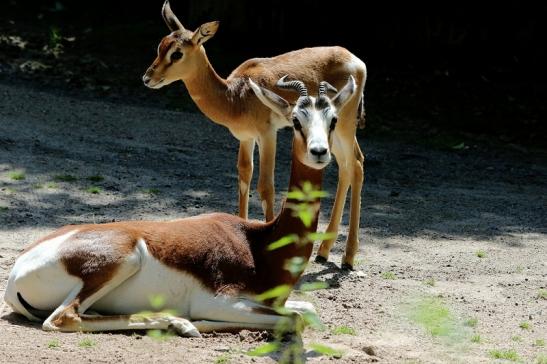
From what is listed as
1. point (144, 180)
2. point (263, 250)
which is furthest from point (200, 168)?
point (263, 250)

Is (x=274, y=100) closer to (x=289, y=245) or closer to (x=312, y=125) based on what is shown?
(x=312, y=125)

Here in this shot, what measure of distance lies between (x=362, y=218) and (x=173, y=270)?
13.5ft

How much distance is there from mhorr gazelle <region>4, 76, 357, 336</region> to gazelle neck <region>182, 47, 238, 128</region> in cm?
237

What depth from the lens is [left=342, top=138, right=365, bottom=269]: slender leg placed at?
8594 millimetres

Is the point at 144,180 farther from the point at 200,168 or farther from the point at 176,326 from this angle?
the point at 176,326

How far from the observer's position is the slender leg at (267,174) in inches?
346

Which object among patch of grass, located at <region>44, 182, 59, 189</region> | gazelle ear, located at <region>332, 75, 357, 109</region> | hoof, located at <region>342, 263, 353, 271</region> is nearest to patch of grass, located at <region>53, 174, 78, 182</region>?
patch of grass, located at <region>44, 182, 59, 189</region>

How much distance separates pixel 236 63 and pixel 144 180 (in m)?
5.21

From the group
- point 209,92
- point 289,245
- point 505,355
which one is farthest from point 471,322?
point 209,92

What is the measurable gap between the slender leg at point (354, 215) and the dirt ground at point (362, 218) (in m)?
0.14

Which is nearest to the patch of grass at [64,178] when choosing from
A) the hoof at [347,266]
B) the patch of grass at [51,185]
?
the patch of grass at [51,185]

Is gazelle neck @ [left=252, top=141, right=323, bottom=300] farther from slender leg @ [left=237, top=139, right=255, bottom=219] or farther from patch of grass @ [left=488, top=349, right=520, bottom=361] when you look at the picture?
slender leg @ [left=237, top=139, right=255, bottom=219]

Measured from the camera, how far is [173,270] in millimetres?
6457

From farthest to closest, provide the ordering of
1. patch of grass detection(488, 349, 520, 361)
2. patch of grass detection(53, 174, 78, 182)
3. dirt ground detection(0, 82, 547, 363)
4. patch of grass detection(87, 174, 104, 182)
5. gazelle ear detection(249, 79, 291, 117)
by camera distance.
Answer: patch of grass detection(87, 174, 104, 182) < patch of grass detection(53, 174, 78, 182) < gazelle ear detection(249, 79, 291, 117) < patch of grass detection(488, 349, 520, 361) < dirt ground detection(0, 82, 547, 363)
